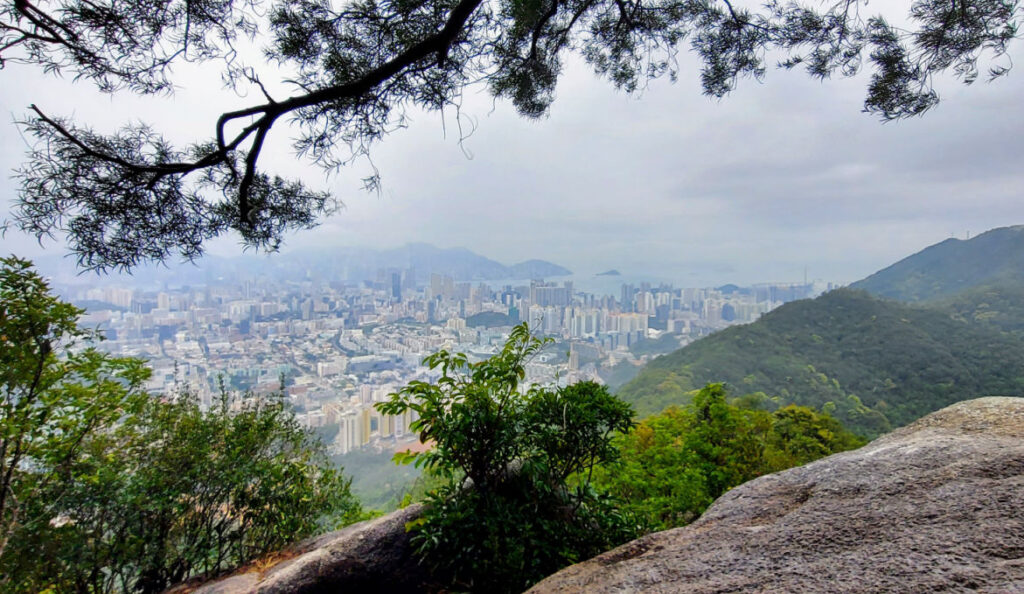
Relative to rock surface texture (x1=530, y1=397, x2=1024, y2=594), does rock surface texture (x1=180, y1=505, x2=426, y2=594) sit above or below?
below

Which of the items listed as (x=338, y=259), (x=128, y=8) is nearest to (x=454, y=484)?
(x=128, y=8)

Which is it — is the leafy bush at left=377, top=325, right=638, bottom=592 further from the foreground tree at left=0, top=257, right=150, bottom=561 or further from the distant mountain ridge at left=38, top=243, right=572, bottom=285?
the distant mountain ridge at left=38, top=243, right=572, bottom=285

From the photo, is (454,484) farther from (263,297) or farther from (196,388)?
(263,297)

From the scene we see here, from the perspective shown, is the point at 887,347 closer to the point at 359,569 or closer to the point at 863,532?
the point at 863,532

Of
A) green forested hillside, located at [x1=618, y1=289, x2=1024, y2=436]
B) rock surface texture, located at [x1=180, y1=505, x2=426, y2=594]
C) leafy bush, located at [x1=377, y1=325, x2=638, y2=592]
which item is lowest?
green forested hillside, located at [x1=618, y1=289, x2=1024, y2=436]

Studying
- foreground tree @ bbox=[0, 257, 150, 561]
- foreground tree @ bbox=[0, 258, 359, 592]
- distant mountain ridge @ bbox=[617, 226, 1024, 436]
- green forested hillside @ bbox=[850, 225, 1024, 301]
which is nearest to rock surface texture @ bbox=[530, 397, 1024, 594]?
foreground tree @ bbox=[0, 258, 359, 592]

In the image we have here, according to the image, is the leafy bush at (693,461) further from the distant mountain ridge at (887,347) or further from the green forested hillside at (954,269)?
the green forested hillside at (954,269)
